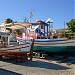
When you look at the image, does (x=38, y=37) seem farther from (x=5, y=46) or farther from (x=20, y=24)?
(x=5, y=46)

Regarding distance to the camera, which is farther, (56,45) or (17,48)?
(56,45)

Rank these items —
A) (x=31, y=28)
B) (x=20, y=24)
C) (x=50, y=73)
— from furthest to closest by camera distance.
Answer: (x=31, y=28) < (x=20, y=24) < (x=50, y=73)

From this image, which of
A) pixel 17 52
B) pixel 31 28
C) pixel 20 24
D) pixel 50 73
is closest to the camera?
pixel 50 73

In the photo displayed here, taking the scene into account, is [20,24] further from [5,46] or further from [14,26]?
[5,46]

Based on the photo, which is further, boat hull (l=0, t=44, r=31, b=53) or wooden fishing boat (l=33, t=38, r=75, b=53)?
wooden fishing boat (l=33, t=38, r=75, b=53)

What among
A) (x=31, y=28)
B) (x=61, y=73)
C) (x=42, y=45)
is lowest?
(x=61, y=73)

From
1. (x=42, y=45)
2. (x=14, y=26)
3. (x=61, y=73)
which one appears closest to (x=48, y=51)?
(x=42, y=45)

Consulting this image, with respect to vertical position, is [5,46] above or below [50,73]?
above

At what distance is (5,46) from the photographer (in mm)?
15242

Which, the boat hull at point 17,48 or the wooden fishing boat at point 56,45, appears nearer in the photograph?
the boat hull at point 17,48

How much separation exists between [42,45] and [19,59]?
2.56 metres

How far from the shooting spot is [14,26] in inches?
679

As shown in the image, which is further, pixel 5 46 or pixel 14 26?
pixel 14 26

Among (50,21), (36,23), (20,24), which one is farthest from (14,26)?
(50,21)
